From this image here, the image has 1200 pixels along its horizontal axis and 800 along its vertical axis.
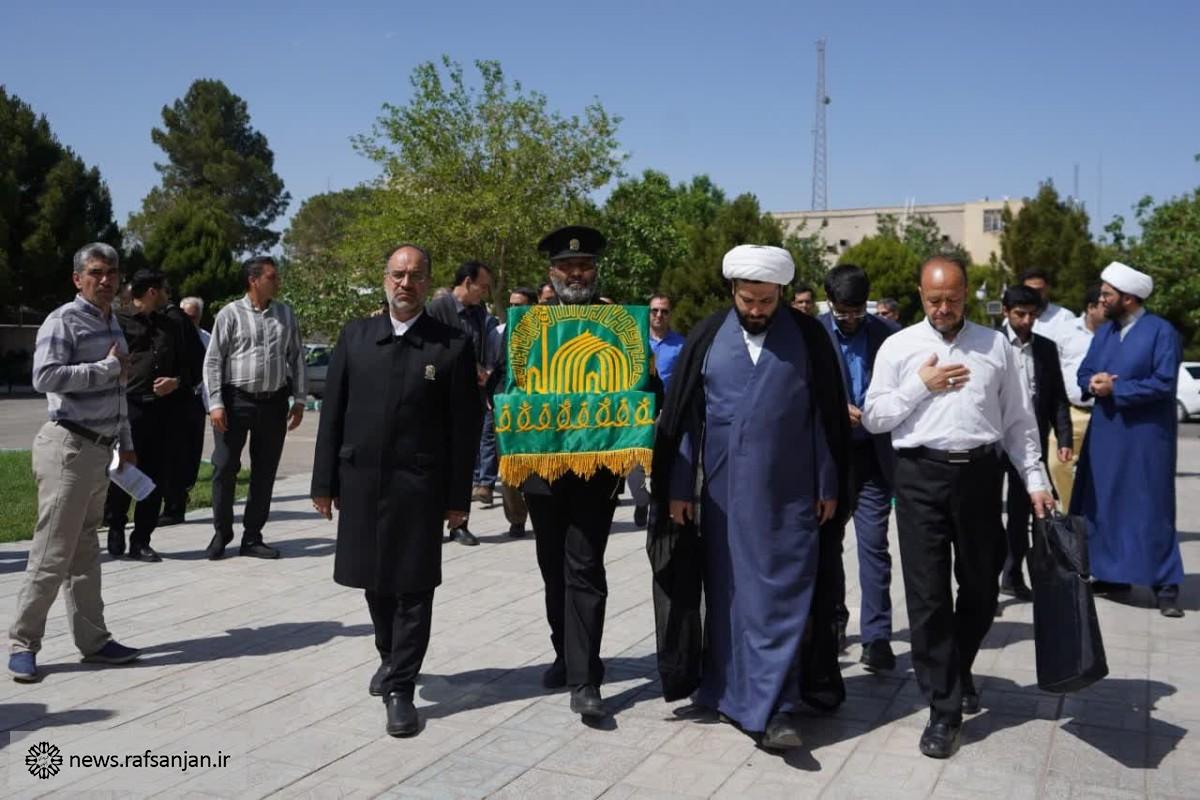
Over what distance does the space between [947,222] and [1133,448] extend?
8645 centimetres

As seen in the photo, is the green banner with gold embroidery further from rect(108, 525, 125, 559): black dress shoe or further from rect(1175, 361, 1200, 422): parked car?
rect(1175, 361, 1200, 422): parked car

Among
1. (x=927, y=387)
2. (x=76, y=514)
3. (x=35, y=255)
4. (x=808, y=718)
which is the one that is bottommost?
(x=808, y=718)

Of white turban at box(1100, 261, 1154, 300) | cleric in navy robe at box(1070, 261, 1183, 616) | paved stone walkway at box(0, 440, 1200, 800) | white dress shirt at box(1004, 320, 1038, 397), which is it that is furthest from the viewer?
white dress shirt at box(1004, 320, 1038, 397)

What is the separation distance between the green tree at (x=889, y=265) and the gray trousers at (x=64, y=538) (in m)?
52.4

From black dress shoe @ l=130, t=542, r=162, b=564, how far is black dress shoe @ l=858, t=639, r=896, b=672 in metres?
5.28

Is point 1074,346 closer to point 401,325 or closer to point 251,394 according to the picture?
point 401,325

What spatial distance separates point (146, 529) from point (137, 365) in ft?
4.09

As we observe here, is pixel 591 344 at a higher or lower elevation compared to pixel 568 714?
higher

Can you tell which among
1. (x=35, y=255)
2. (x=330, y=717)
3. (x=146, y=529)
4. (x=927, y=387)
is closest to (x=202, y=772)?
(x=330, y=717)

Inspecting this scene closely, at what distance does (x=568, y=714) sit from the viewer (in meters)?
5.08

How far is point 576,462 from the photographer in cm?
504

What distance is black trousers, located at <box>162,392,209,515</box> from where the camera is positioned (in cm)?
921

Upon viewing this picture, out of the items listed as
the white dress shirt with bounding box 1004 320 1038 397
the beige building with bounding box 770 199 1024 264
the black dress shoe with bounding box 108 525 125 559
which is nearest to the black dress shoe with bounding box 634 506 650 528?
the white dress shirt with bounding box 1004 320 1038 397

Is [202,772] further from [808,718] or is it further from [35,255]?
[35,255]
